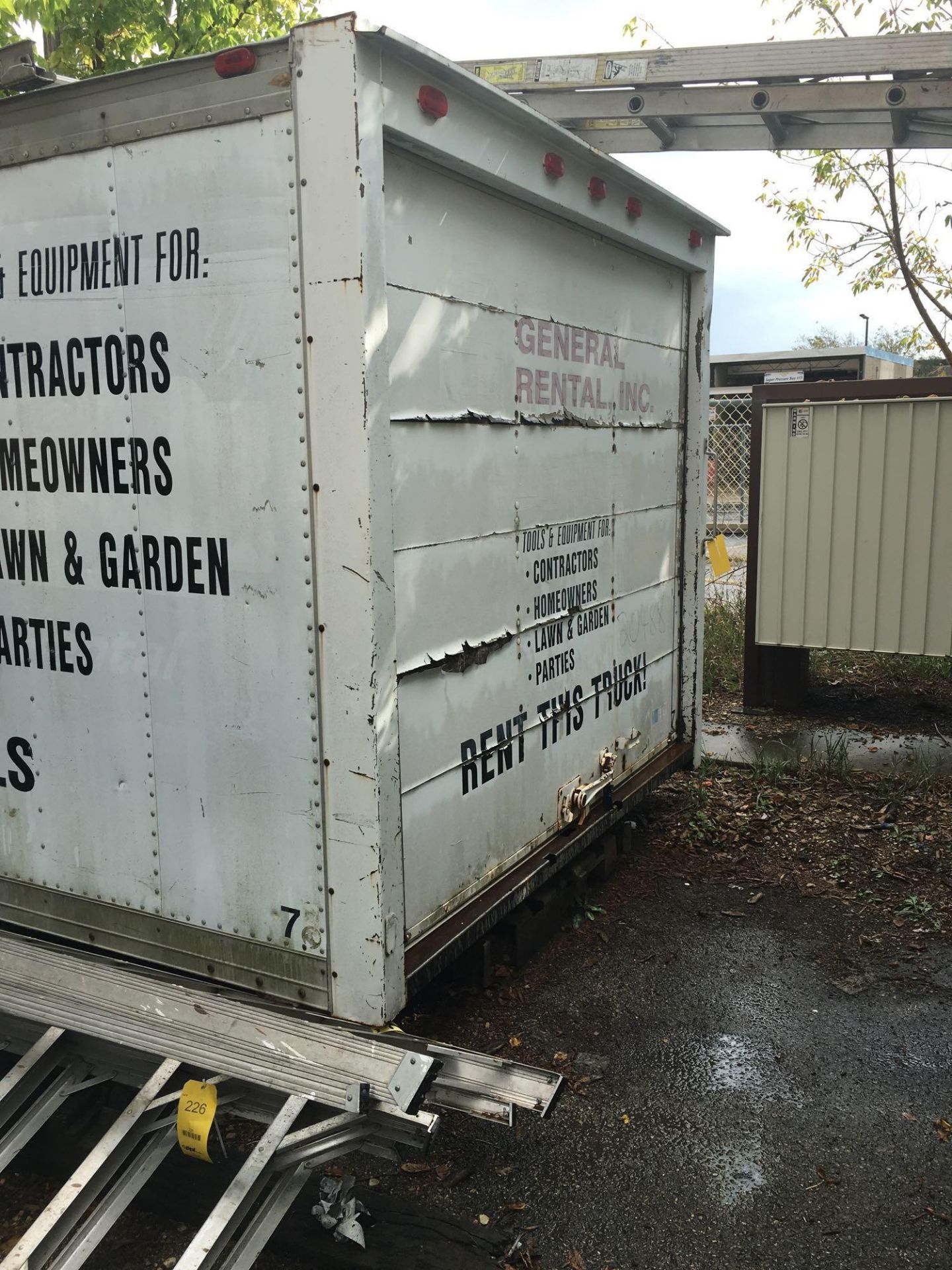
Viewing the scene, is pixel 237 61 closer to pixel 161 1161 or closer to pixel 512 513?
pixel 512 513

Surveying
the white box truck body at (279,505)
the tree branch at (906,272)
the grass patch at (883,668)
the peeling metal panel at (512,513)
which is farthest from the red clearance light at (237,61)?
the tree branch at (906,272)

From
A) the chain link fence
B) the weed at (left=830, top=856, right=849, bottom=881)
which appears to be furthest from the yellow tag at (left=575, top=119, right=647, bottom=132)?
the chain link fence

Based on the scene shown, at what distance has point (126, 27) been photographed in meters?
7.93

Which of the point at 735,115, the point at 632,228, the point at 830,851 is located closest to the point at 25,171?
the point at 632,228

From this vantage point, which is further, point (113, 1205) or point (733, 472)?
point (733, 472)

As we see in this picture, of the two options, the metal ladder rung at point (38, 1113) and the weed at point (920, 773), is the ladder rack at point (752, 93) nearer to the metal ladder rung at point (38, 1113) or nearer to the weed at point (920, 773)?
the weed at point (920, 773)

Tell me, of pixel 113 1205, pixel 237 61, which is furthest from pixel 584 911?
pixel 237 61

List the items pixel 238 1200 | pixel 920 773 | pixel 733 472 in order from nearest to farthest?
pixel 238 1200
pixel 920 773
pixel 733 472

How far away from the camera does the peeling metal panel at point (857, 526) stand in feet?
22.0

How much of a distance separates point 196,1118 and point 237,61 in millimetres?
2655

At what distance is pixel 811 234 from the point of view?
35.5 feet

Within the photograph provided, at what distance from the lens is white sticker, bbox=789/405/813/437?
6977 millimetres

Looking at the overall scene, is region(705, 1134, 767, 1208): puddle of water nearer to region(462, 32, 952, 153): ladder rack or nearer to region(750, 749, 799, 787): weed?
region(750, 749, 799, 787): weed

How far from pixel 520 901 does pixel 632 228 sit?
277 cm
